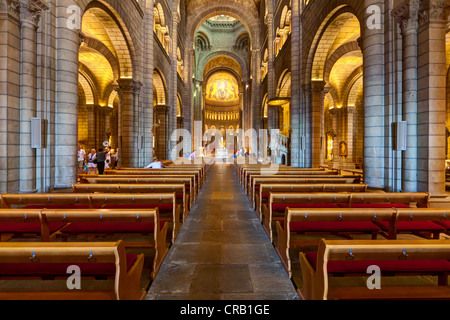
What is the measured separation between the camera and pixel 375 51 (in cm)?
746

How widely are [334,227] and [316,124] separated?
11.7m

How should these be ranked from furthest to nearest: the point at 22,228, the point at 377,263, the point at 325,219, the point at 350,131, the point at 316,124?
the point at 350,131
the point at 316,124
the point at 22,228
the point at 325,219
the point at 377,263

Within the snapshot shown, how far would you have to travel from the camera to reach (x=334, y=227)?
11.7 feet

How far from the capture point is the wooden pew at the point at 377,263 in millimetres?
1857

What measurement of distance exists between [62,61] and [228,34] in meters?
37.2

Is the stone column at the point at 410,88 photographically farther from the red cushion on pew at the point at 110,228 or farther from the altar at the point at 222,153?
the altar at the point at 222,153

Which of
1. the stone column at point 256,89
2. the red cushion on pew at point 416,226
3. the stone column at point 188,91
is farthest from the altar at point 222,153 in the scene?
the red cushion on pew at point 416,226

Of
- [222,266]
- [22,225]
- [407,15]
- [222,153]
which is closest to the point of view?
[222,266]

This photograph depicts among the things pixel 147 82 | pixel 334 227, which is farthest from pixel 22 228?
pixel 147 82

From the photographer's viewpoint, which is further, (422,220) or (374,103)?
(374,103)

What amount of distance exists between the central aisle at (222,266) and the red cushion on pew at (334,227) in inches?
22.4

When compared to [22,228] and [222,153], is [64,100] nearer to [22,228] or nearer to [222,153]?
[22,228]

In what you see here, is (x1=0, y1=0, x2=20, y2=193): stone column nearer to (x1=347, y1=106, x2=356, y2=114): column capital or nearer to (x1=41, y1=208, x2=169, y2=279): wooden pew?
(x1=41, y1=208, x2=169, y2=279): wooden pew

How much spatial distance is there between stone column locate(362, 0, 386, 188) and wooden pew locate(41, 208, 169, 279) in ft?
21.3
